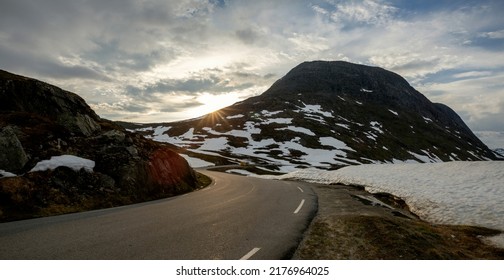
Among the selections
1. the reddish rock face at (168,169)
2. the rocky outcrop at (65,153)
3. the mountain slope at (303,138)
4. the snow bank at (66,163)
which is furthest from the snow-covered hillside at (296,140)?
the snow bank at (66,163)

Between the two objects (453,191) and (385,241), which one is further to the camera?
(453,191)

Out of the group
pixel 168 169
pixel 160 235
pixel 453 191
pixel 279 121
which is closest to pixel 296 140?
pixel 279 121

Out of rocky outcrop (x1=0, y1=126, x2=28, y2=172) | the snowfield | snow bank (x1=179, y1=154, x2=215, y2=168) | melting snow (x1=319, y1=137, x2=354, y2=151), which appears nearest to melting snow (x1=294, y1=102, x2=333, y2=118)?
melting snow (x1=319, y1=137, x2=354, y2=151)

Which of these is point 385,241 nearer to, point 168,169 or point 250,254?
point 250,254

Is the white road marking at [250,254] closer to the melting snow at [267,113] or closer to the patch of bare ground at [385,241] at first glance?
the patch of bare ground at [385,241]

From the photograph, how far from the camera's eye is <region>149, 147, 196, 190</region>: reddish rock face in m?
23.3

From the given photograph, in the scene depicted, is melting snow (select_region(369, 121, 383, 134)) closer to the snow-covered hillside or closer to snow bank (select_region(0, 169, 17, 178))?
the snow-covered hillside

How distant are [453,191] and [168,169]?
19.3 m

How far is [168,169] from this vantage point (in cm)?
2592

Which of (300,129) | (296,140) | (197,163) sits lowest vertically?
(197,163)

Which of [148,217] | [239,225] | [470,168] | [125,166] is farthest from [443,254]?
[470,168]

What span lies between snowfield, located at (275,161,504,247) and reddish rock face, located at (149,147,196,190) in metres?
15.1

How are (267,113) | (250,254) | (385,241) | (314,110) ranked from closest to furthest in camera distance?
(250,254)
(385,241)
(267,113)
(314,110)
